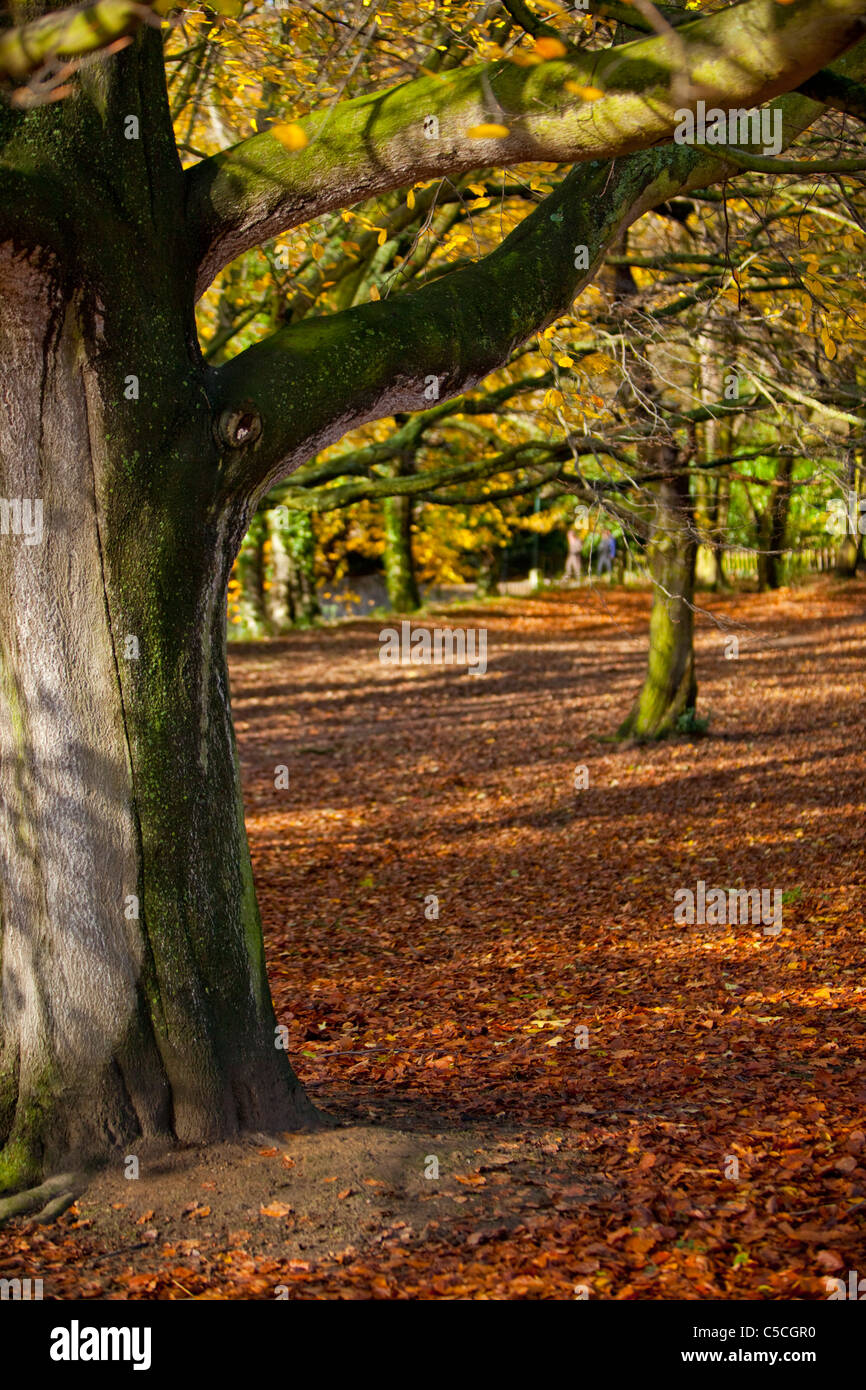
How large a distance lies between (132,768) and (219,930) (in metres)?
0.67

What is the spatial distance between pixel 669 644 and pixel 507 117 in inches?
384

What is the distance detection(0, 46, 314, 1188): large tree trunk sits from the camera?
13.2ft

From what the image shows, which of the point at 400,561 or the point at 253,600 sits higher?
the point at 400,561

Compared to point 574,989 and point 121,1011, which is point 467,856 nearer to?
point 574,989

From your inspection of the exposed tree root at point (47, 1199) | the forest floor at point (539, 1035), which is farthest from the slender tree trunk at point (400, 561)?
the exposed tree root at point (47, 1199)

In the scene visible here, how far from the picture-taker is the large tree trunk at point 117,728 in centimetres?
401

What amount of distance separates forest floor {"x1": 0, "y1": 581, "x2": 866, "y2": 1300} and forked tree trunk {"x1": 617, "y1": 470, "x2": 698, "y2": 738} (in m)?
0.38

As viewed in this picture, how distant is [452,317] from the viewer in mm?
4539

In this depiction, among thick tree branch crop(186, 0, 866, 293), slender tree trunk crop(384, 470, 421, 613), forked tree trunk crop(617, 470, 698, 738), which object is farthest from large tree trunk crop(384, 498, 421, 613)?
thick tree branch crop(186, 0, 866, 293)

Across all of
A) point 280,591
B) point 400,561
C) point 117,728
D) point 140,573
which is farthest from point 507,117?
point 400,561

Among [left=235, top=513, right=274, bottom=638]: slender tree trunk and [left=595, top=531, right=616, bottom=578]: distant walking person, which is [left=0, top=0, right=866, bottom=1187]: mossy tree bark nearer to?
[left=235, top=513, right=274, bottom=638]: slender tree trunk

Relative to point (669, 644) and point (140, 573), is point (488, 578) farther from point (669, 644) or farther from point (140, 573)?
point (140, 573)

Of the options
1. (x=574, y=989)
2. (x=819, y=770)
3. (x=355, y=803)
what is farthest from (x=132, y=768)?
(x=819, y=770)

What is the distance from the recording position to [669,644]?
1316 centimetres
